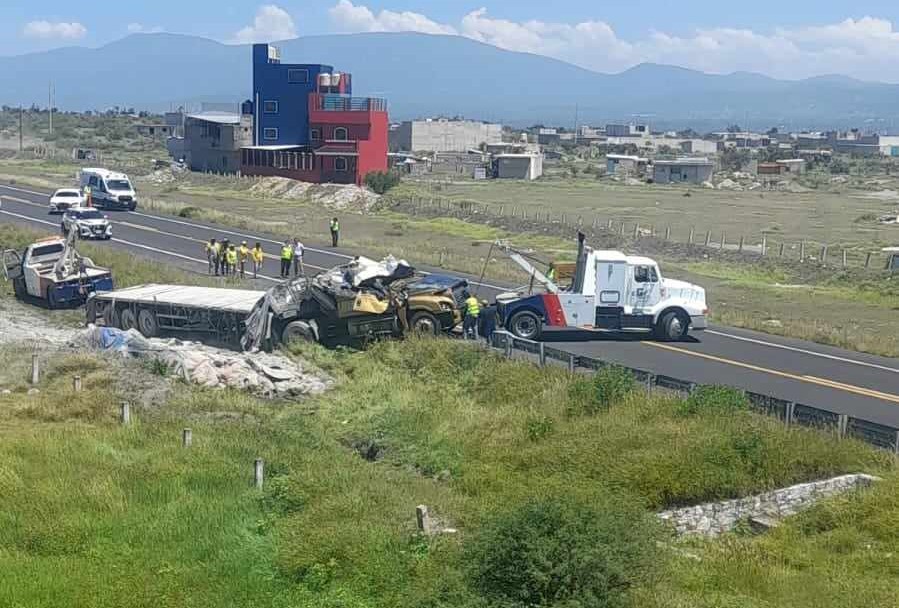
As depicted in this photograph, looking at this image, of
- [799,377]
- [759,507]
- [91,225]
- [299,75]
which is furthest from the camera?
[299,75]

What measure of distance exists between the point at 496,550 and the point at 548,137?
622ft

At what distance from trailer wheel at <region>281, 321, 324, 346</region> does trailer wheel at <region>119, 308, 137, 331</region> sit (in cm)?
491

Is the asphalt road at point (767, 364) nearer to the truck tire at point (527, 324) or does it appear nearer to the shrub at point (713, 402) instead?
the truck tire at point (527, 324)

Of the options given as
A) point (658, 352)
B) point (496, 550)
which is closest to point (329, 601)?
point (496, 550)

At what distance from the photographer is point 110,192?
5684 centimetres

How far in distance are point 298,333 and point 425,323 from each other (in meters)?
2.97

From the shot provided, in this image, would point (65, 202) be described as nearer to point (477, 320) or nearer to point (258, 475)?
point (477, 320)

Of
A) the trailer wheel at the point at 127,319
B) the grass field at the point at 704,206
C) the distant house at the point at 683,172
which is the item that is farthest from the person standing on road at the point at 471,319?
the distant house at the point at 683,172

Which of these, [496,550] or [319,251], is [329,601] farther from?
[319,251]

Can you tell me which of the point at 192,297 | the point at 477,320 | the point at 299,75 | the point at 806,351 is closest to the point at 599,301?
the point at 477,320

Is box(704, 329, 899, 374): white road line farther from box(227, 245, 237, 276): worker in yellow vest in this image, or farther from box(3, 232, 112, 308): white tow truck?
box(3, 232, 112, 308): white tow truck

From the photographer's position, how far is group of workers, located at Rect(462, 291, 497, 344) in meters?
26.9

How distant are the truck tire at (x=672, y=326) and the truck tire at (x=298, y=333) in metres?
8.33

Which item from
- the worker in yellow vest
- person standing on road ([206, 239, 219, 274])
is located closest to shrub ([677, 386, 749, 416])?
the worker in yellow vest
